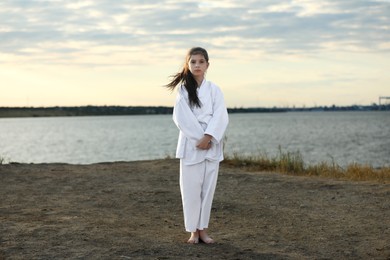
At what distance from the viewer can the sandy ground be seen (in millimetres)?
6340

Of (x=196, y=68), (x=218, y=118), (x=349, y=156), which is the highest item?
(x=196, y=68)

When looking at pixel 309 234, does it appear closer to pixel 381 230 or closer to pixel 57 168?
pixel 381 230

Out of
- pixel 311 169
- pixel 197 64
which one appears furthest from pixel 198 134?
pixel 311 169

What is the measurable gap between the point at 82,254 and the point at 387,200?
4.96 m

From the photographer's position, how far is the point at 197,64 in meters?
6.46

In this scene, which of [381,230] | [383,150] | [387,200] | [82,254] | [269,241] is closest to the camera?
[82,254]

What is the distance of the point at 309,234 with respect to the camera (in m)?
7.20

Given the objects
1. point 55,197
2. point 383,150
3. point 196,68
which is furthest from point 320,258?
point 383,150

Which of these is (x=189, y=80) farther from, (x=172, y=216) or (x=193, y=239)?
(x=172, y=216)

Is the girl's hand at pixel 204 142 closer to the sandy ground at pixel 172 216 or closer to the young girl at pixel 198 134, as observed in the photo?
the young girl at pixel 198 134

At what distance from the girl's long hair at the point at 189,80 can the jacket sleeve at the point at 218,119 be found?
0.65ft

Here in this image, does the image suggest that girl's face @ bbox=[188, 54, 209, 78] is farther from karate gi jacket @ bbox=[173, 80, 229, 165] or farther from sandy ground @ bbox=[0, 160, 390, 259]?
sandy ground @ bbox=[0, 160, 390, 259]

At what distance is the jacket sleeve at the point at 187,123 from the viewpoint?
6.40 meters

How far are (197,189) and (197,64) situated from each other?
1291mm
